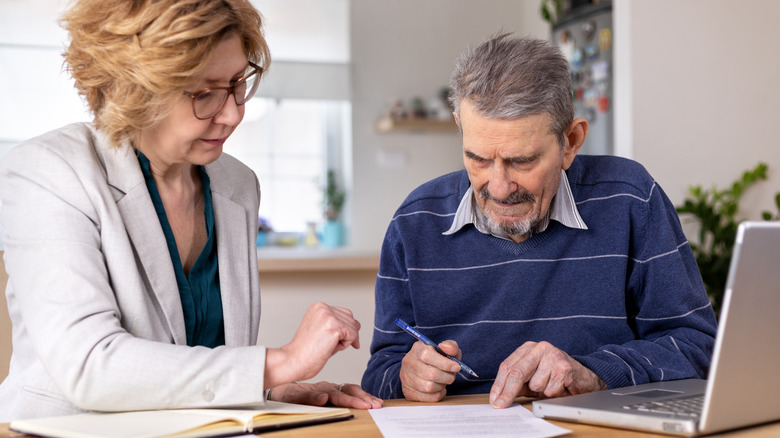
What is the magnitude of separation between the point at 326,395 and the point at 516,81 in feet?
2.14

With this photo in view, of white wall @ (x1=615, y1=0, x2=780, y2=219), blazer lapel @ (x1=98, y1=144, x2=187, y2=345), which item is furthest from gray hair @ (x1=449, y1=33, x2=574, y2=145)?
white wall @ (x1=615, y1=0, x2=780, y2=219)

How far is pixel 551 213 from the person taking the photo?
60.0 inches

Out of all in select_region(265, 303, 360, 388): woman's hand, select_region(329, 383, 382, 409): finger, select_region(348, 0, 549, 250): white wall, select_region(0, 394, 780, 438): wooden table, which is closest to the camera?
select_region(0, 394, 780, 438): wooden table

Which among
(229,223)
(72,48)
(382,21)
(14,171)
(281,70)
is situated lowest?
(229,223)

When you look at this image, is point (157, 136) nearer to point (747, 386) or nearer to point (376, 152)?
point (747, 386)

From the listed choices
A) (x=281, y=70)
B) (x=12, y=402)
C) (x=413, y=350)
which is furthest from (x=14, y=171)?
(x=281, y=70)

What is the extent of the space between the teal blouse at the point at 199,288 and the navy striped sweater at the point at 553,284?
1.12 ft

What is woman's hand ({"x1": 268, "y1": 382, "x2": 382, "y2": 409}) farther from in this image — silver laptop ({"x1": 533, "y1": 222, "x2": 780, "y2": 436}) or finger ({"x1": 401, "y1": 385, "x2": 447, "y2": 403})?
silver laptop ({"x1": 533, "y1": 222, "x2": 780, "y2": 436})

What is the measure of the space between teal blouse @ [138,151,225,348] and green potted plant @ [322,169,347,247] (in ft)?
14.0

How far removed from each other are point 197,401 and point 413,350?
40 centimetres

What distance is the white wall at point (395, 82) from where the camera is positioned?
564 centimetres

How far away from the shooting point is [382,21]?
568cm

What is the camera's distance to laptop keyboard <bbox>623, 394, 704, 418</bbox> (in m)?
0.94

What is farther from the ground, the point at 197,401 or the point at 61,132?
the point at 61,132
